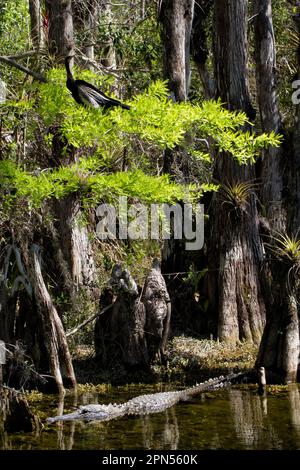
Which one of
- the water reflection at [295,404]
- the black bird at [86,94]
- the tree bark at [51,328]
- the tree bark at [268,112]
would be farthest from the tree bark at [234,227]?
the black bird at [86,94]

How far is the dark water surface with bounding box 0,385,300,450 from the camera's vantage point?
8.73 m

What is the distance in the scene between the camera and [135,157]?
13.9 metres

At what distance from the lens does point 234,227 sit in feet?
47.3

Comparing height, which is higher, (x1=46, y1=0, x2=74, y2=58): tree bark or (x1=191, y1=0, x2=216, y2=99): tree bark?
(x1=191, y1=0, x2=216, y2=99): tree bark

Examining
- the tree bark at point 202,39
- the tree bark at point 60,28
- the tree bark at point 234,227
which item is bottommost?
the tree bark at point 234,227

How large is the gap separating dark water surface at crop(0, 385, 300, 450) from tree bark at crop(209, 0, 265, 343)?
290 cm

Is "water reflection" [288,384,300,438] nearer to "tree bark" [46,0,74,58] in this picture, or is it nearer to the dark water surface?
the dark water surface

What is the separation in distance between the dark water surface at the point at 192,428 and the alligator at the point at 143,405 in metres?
0.07

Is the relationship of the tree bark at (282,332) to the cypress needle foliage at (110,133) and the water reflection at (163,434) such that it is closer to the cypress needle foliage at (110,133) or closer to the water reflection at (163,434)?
the water reflection at (163,434)

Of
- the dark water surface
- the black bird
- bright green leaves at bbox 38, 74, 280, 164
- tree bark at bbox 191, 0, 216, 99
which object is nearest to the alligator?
the dark water surface

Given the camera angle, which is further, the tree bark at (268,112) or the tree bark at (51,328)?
the tree bark at (268,112)

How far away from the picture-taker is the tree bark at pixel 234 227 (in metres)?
14.1

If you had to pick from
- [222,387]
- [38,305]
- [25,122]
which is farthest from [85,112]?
[222,387]

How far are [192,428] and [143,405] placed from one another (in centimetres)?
101
